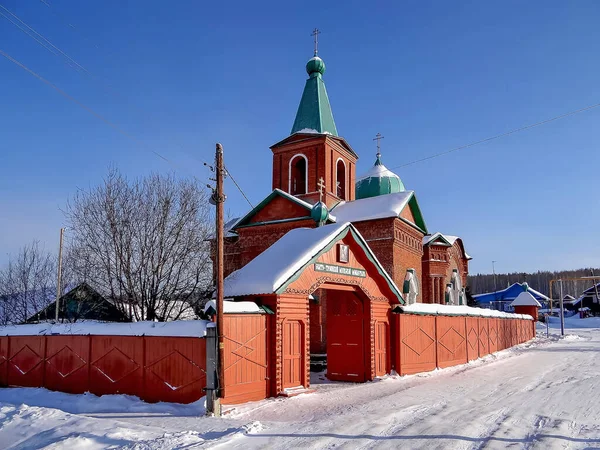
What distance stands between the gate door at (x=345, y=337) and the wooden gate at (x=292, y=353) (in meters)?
2.97

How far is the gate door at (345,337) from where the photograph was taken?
47.6 feet

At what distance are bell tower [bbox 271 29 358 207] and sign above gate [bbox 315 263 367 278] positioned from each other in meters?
9.87

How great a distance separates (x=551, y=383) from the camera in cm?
1320

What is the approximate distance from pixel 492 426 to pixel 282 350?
483 cm

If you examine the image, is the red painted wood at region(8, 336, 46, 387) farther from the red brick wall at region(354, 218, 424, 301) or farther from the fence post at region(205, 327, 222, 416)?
the red brick wall at region(354, 218, 424, 301)

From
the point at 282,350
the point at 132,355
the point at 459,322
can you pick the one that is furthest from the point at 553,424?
the point at 459,322

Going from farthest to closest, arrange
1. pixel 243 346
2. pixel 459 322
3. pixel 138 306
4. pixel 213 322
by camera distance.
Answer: pixel 459 322 < pixel 138 306 < pixel 243 346 < pixel 213 322

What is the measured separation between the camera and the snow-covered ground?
710cm

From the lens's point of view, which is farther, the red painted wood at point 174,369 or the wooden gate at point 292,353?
the wooden gate at point 292,353

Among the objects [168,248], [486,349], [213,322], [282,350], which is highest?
[168,248]

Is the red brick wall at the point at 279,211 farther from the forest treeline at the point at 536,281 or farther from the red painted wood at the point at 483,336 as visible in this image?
the forest treeline at the point at 536,281

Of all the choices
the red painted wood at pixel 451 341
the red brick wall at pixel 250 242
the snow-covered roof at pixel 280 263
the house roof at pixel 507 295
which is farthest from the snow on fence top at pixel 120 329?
the house roof at pixel 507 295

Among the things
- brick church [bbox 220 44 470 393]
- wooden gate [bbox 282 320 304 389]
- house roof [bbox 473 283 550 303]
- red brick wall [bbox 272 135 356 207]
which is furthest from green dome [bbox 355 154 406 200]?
house roof [bbox 473 283 550 303]

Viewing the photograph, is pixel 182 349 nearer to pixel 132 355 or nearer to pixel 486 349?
pixel 132 355
